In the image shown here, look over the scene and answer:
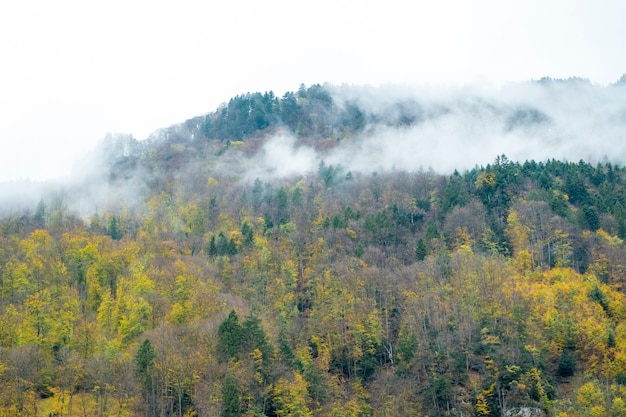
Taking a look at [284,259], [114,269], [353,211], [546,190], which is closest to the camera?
[114,269]

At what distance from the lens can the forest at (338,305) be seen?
57.0 meters

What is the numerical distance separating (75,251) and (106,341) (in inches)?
968

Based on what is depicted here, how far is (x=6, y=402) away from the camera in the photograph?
4869 cm

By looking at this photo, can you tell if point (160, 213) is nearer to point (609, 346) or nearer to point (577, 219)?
point (577, 219)

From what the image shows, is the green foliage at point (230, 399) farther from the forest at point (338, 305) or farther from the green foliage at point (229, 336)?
the green foliage at point (229, 336)

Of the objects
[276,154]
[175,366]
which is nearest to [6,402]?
[175,366]

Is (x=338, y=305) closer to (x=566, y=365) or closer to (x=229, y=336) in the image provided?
(x=229, y=336)

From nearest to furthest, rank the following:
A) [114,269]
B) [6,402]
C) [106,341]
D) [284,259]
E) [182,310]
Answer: [6,402] < [106,341] < [182,310] < [114,269] < [284,259]

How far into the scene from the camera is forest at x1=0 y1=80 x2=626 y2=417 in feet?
187

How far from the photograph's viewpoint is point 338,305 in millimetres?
74500

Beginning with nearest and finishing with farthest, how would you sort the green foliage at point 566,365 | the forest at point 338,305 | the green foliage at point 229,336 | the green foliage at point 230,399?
the green foliage at point 230,399
the forest at point 338,305
the green foliage at point 229,336
the green foliage at point 566,365

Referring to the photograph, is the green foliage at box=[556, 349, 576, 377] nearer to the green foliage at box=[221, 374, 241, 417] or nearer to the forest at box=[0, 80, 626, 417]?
the forest at box=[0, 80, 626, 417]

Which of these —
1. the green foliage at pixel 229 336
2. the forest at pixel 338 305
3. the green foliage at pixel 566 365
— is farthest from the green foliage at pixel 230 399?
the green foliage at pixel 566 365

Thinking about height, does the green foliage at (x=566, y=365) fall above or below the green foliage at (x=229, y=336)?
below
